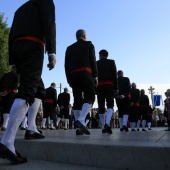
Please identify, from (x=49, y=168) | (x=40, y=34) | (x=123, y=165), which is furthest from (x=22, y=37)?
(x=123, y=165)

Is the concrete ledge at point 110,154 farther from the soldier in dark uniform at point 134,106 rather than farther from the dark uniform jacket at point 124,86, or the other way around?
the soldier in dark uniform at point 134,106

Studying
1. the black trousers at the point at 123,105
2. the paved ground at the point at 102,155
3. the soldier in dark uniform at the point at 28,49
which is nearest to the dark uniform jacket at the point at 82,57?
the soldier in dark uniform at the point at 28,49

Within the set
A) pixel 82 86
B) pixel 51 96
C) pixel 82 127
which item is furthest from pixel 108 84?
pixel 51 96

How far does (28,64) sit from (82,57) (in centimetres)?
259

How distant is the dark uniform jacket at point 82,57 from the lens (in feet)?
18.7

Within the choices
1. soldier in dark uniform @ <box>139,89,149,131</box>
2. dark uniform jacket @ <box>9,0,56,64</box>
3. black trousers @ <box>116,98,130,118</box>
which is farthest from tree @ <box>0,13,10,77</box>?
dark uniform jacket @ <box>9,0,56,64</box>

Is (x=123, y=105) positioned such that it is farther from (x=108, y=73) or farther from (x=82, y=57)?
A: (x=82, y=57)

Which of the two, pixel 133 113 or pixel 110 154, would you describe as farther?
pixel 133 113

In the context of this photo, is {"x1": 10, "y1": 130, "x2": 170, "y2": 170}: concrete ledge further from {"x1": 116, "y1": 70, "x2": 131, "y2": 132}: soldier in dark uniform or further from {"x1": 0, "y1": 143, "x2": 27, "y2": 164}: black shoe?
{"x1": 116, "y1": 70, "x2": 131, "y2": 132}: soldier in dark uniform

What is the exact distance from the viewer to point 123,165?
2.47 meters

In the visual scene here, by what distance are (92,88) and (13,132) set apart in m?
2.88

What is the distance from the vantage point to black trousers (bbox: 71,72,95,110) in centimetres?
556

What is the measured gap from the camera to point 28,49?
324 centimetres

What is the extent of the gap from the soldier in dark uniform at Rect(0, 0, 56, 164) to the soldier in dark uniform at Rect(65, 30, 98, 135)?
216cm
